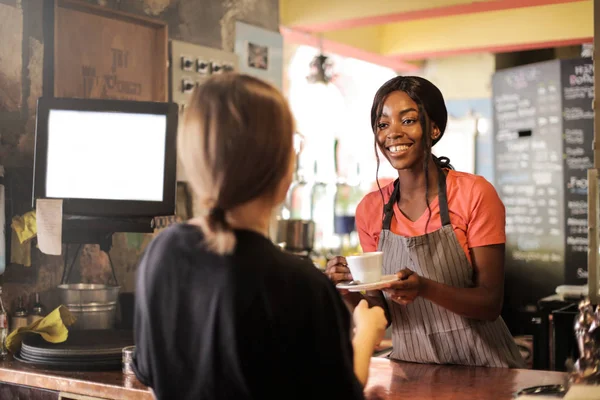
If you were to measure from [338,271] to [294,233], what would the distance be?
10.6ft

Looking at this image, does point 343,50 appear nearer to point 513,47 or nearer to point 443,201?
point 513,47

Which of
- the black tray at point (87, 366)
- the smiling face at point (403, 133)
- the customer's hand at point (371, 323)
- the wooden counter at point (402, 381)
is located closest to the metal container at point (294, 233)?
the smiling face at point (403, 133)

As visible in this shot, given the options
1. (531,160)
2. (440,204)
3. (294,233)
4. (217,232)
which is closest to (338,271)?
(440,204)

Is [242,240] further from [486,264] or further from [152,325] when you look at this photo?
[486,264]

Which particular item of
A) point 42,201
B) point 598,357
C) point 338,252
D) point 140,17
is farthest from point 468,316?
point 338,252

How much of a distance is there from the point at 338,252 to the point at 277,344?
5.94 m

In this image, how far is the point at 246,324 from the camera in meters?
1.06

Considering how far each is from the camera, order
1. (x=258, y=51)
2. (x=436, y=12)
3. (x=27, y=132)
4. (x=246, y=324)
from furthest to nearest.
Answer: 1. (x=436, y=12)
2. (x=258, y=51)
3. (x=27, y=132)
4. (x=246, y=324)

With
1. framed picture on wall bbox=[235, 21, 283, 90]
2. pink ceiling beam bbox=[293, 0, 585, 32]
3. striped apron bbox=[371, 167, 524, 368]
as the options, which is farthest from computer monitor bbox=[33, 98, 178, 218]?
pink ceiling beam bbox=[293, 0, 585, 32]

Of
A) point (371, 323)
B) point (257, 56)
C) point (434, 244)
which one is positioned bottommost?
point (371, 323)

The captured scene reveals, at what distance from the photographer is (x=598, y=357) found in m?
1.70

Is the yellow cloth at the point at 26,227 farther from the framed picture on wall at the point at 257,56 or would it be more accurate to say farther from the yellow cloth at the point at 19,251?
the framed picture on wall at the point at 257,56

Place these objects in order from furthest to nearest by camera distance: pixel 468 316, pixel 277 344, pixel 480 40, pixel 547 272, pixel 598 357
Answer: pixel 480 40 < pixel 547 272 < pixel 468 316 < pixel 598 357 < pixel 277 344

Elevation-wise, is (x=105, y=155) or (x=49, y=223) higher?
(x=105, y=155)
